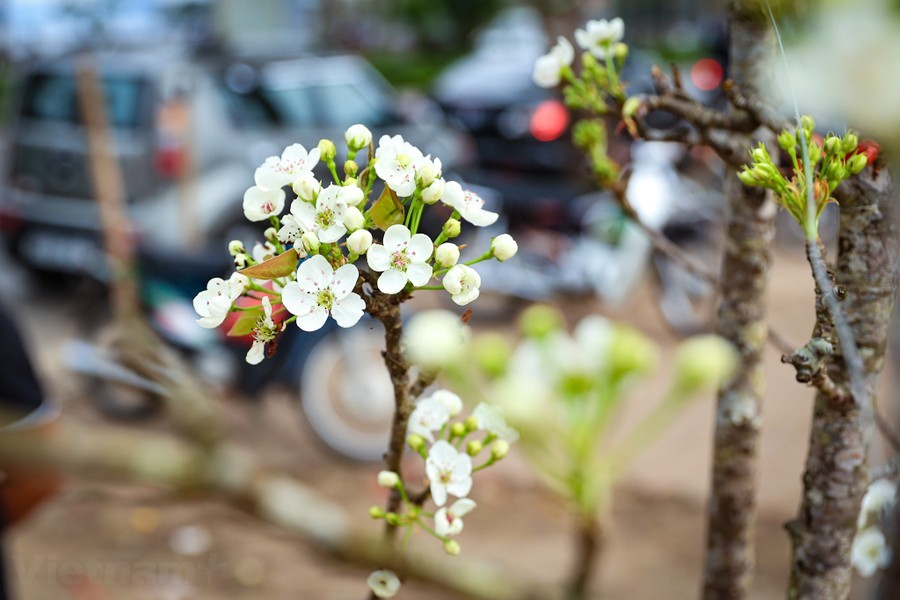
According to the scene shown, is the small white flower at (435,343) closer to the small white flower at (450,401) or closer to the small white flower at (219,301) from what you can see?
the small white flower at (450,401)

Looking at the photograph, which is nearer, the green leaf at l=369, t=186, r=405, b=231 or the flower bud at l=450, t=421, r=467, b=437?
the green leaf at l=369, t=186, r=405, b=231

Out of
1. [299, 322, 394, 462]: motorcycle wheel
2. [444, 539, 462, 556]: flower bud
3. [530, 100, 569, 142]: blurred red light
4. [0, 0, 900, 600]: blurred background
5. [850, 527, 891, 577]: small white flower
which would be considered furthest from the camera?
[530, 100, 569, 142]: blurred red light

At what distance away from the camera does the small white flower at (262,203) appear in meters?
0.97

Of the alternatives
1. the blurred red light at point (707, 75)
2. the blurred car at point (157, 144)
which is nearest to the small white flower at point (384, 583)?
the blurred car at point (157, 144)

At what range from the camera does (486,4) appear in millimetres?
29188

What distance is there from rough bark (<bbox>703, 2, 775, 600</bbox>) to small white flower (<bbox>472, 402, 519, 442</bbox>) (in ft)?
2.31

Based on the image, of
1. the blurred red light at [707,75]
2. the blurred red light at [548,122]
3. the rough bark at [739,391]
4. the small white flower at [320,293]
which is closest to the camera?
the small white flower at [320,293]

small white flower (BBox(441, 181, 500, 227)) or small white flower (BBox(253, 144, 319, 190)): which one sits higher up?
small white flower (BBox(253, 144, 319, 190))

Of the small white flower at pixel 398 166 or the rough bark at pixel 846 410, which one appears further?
the rough bark at pixel 846 410

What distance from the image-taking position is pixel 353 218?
900mm

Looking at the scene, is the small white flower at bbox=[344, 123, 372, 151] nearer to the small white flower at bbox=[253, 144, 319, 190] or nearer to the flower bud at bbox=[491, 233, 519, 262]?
the small white flower at bbox=[253, 144, 319, 190]

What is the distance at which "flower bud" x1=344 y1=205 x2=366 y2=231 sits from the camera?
2.95ft

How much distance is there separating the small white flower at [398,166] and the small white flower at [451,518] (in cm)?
33

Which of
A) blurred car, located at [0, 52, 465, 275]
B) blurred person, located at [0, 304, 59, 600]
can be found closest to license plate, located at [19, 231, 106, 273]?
blurred car, located at [0, 52, 465, 275]
